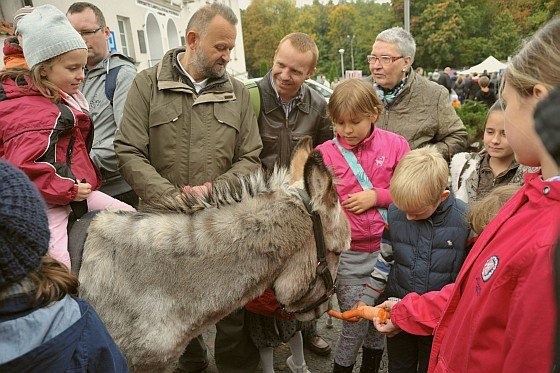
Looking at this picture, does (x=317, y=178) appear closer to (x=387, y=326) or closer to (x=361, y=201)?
(x=361, y=201)

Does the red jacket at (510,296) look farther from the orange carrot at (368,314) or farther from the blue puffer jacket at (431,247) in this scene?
the blue puffer jacket at (431,247)

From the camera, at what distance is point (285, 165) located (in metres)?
2.62

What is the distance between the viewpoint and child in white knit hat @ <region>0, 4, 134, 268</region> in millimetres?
2205

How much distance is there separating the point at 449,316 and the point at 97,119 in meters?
3.00

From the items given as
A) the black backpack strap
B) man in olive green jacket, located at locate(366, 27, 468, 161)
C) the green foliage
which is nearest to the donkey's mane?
the black backpack strap

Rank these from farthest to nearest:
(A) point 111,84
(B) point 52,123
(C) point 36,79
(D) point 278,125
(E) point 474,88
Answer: (E) point 474,88
(D) point 278,125
(A) point 111,84
(C) point 36,79
(B) point 52,123

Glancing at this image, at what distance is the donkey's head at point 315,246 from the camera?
212 centimetres

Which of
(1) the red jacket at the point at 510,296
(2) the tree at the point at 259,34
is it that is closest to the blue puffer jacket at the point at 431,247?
(1) the red jacket at the point at 510,296

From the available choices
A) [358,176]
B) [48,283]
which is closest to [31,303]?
[48,283]

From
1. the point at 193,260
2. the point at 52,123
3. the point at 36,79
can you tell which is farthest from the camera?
the point at 36,79

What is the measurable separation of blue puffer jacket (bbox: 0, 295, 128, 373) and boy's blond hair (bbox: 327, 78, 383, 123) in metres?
2.08

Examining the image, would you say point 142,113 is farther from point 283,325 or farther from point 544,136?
point 544,136

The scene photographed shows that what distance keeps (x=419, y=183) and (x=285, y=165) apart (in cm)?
78

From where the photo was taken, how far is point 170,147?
120 inches
